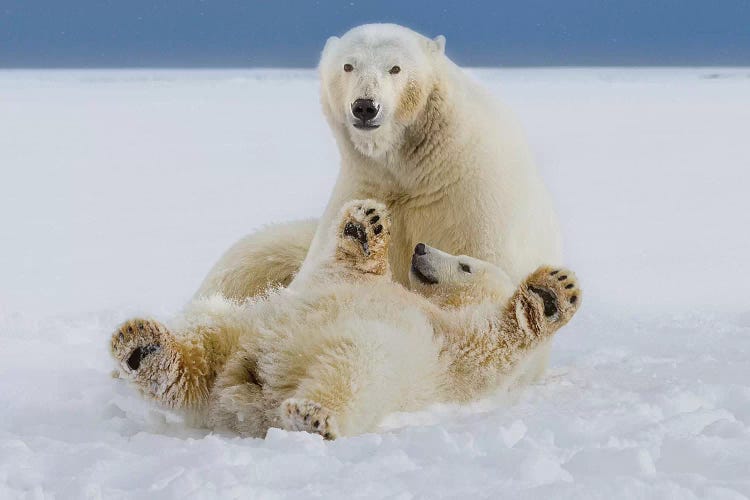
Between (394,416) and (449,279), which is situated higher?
(449,279)

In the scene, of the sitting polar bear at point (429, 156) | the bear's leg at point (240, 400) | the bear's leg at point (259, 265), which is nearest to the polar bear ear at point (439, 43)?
the sitting polar bear at point (429, 156)

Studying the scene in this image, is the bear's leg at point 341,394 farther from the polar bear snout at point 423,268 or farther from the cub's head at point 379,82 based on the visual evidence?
the cub's head at point 379,82

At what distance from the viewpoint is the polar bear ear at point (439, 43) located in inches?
154

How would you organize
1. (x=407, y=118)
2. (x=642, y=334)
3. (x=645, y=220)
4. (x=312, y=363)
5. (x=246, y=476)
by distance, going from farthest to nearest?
(x=645, y=220) → (x=642, y=334) → (x=407, y=118) → (x=312, y=363) → (x=246, y=476)

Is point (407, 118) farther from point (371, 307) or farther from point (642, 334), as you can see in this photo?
point (642, 334)

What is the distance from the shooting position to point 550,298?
8.68ft

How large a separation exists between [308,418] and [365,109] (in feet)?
5.24

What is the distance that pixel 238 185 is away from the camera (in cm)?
1189

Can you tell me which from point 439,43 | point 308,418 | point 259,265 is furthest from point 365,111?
point 308,418

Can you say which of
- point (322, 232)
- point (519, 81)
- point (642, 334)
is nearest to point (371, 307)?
point (322, 232)

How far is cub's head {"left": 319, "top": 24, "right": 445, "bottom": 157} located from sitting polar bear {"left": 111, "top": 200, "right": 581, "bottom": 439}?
Result: 2.77 ft

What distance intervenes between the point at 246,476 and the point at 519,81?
2824 cm

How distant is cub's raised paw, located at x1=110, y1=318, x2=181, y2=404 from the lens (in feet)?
7.70

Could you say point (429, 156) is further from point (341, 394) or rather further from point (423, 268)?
point (341, 394)
